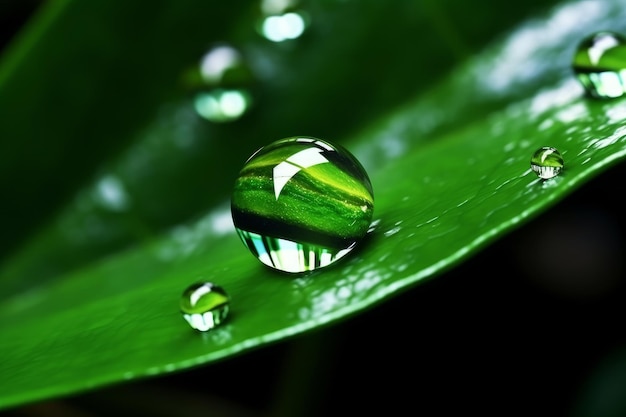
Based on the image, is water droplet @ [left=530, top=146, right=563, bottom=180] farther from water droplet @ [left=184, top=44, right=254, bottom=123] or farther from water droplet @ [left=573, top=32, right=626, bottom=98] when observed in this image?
water droplet @ [left=184, top=44, right=254, bottom=123]

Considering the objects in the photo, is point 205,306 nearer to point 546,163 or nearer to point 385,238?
point 385,238

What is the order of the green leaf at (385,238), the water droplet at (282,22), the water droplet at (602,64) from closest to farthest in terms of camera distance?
1. the green leaf at (385,238)
2. the water droplet at (602,64)
3. the water droplet at (282,22)

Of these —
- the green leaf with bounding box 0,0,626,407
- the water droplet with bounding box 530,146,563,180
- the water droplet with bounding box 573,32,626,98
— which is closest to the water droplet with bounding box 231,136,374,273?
the green leaf with bounding box 0,0,626,407

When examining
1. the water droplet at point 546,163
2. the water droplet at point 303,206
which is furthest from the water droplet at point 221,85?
the water droplet at point 546,163

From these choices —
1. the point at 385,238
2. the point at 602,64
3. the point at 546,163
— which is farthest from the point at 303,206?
the point at 602,64

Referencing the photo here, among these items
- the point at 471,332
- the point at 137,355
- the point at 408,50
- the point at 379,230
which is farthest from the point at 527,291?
the point at 137,355

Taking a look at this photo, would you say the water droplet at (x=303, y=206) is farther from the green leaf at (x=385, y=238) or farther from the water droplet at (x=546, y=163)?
the water droplet at (x=546, y=163)

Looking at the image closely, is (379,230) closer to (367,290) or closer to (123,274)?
(367,290)
